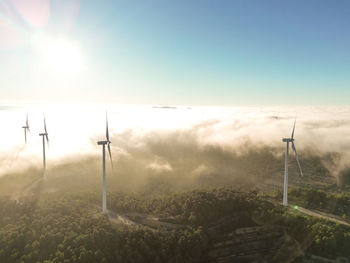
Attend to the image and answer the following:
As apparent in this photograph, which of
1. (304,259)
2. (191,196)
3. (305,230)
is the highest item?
(191,196)

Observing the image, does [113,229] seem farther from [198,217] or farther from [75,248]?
[198,217]

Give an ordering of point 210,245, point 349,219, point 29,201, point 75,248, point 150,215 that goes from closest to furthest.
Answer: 1. point 75,248
2. point 210,245
3. point 150,215
4. point 29,201
5. point 349,219

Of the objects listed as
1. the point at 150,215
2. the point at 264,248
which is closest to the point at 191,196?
the point at 150,215

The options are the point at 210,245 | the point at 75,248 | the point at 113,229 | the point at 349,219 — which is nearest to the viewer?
the point at 75,248

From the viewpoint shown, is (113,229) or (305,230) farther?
(305,230)

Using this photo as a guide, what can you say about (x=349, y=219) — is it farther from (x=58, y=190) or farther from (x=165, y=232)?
(x=58, y=190)

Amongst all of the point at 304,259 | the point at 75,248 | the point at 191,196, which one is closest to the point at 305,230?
the point at 304,259

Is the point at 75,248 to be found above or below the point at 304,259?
above

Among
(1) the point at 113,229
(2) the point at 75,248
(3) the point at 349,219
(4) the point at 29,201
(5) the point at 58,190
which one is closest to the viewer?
(2) the point at 75,248

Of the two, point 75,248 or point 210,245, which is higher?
point 75,248
